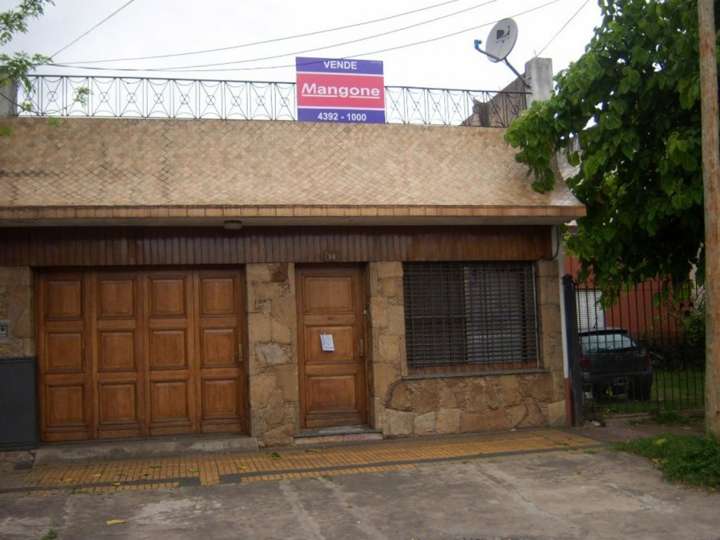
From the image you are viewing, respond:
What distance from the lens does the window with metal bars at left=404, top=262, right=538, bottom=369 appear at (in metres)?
9.90

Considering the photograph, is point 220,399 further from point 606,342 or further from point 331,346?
Answer: point 606,342

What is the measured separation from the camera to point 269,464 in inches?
328

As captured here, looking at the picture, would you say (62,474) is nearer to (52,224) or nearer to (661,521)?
(52,224)

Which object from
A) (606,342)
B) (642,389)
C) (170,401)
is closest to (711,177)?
(606,342)

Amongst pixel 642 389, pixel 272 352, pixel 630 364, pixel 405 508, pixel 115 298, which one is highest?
pixel 115 298

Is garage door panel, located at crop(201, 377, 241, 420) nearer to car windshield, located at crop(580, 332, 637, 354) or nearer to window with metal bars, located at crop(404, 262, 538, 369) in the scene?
window with metal bars, located at crop(404, 262, 538, 369)

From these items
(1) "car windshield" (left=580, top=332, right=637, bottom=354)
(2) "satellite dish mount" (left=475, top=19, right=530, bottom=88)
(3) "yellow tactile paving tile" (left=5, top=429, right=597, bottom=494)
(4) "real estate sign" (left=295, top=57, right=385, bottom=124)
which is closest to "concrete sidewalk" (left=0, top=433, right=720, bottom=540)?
(3) "yellow tactile paving tile" (left=5, top=429, right=597, bottom=494)

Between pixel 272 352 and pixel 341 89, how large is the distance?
402cm

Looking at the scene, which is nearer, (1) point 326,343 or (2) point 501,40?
(1) point 326,343

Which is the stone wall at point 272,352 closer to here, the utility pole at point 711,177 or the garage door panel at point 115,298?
the garage door panel at point 115,298

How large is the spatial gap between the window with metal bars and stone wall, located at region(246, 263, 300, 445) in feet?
5.18

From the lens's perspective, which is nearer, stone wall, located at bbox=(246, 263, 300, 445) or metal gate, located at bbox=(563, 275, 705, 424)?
stone wall, located at bbox=(246, 263, 300, 445)

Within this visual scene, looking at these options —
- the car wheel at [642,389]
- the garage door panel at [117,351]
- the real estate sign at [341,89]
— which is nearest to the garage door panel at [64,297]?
the garage door panel at [117,351]

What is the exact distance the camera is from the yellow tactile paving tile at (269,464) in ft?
25.1
